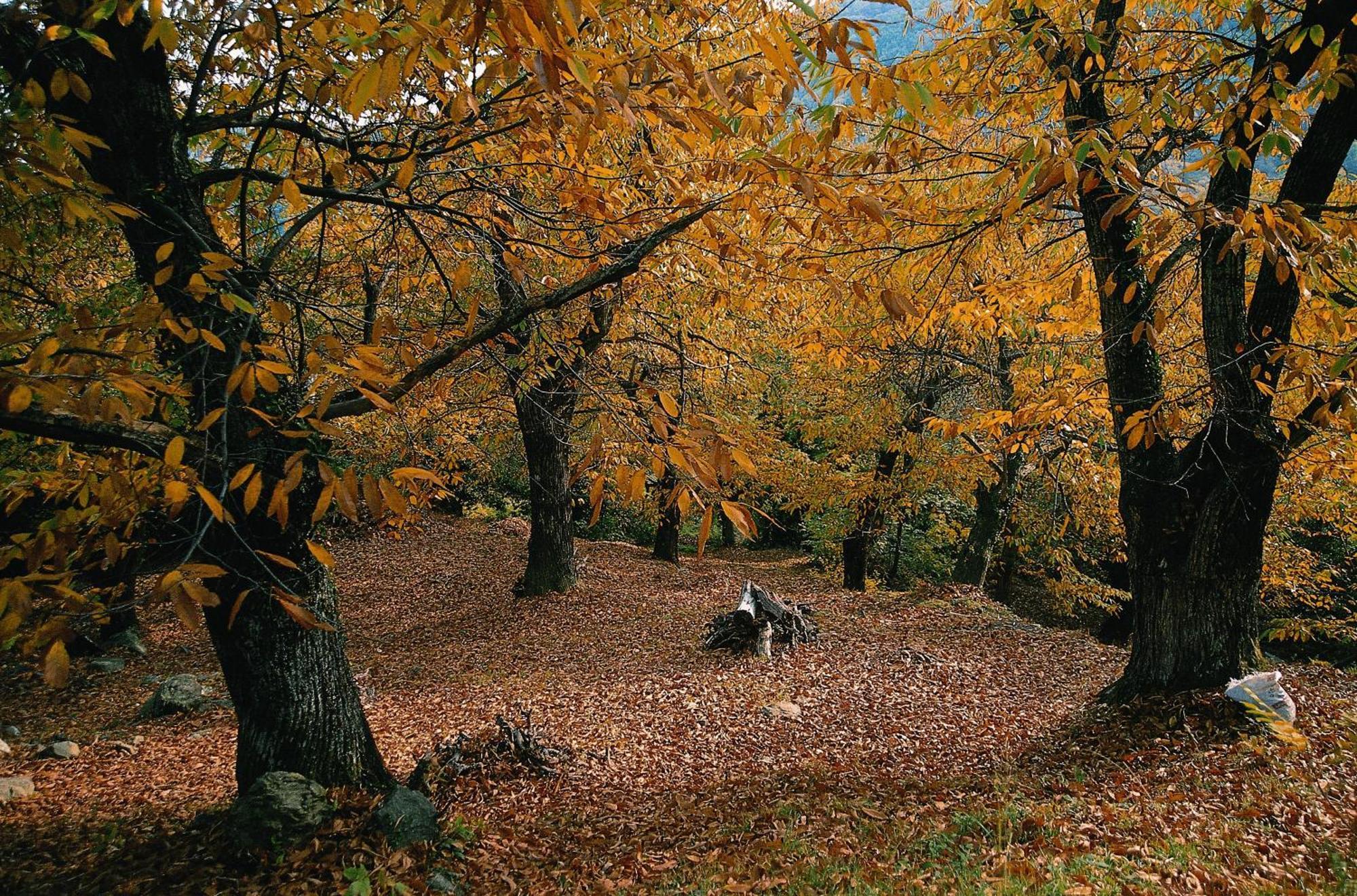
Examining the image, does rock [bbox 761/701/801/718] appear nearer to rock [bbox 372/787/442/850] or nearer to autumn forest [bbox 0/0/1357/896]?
autumn forest [bbox 0/0/1357/896]

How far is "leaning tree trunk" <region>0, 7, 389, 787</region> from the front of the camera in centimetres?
345

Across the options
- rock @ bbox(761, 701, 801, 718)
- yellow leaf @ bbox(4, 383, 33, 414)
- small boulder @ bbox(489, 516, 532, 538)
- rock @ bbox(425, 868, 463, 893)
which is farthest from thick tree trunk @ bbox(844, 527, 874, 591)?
yellow leaf @ bbox(4, 383, 33, 414)

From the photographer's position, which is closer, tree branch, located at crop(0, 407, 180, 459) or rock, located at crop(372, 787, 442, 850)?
tree branch, located at crop(0, 407, 180, 459)

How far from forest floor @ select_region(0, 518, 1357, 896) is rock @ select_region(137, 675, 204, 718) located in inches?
11.0

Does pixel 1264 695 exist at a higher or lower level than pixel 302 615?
lower

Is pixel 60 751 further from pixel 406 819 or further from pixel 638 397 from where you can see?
pixel 638 397

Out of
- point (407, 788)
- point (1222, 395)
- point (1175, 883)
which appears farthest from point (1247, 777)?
point (407, 788)

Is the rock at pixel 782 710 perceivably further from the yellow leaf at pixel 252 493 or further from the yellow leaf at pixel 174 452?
the yellow leaf at pixel 174 452

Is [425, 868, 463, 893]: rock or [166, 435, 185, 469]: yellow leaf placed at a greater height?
[166, 435, 185, 469]: yellow leaf

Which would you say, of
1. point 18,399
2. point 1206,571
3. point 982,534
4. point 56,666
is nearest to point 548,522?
point 1206,571

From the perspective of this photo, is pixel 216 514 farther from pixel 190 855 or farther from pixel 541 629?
pixel 541 629

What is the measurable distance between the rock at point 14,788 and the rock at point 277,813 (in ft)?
9.42

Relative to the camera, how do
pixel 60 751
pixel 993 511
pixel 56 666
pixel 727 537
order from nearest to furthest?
pixel 56 666 → pixel 60 751 → pixel 993 511 → pixel 727 537

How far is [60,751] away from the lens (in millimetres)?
6387
